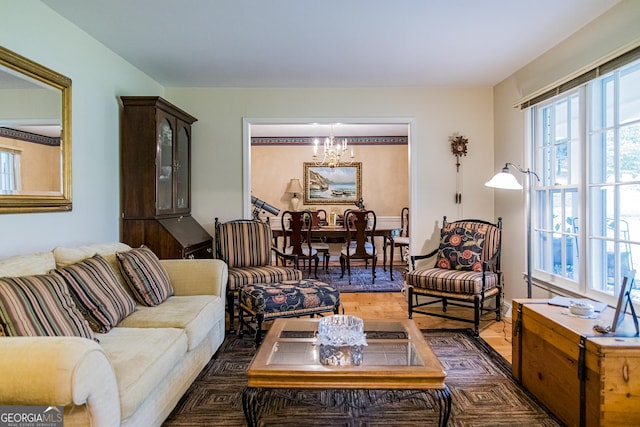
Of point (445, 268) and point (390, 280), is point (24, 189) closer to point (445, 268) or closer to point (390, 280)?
point (445, 268)

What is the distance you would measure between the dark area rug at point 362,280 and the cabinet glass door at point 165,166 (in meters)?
2.55

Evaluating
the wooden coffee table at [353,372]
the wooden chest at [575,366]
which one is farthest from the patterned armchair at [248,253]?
the wooden chest at [575,366]

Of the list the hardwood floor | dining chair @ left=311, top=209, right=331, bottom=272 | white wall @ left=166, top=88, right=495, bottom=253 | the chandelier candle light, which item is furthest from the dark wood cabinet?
the chandelier candle light

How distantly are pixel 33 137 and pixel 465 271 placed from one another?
138 inches

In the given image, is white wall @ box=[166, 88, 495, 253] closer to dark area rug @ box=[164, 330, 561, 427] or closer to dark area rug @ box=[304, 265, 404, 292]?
dark area rug @ box=[304, 265, 404, 292]

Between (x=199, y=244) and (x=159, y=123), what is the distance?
1.16 metres

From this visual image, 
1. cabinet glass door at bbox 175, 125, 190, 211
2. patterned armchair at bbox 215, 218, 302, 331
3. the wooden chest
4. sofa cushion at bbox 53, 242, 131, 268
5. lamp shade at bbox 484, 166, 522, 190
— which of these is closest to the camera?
the wooden chest

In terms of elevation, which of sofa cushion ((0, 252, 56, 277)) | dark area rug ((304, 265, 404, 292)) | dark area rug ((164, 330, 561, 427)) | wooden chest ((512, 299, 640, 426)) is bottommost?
dark area rug ((164, 330, 561, 427))

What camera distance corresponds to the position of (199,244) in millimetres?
3943

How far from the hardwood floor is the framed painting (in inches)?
122

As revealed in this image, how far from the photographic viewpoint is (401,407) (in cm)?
225

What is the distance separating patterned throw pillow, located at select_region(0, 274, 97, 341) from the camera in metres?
1.66

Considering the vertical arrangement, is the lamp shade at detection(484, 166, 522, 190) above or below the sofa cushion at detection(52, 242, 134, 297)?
above

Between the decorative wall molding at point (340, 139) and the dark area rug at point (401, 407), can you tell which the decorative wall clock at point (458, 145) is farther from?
the decorative wall molding at point (340, 139)
